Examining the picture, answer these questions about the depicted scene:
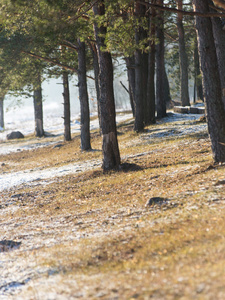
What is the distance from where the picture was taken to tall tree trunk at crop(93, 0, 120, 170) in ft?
35.6

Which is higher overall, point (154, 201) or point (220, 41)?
point (220, 41)

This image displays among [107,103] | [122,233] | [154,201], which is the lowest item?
[122,233]

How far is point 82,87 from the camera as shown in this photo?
17.6 metres

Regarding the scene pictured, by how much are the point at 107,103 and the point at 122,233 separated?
18.4 feet

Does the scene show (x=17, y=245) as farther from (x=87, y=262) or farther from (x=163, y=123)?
(x=163, y=123)

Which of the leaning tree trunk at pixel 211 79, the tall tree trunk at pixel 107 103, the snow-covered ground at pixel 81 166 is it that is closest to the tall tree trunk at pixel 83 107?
the snow-covered ground at pixel 81 166

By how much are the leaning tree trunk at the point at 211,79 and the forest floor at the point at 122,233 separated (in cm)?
78

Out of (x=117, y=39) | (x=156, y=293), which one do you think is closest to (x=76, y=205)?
(x=156, y=293)

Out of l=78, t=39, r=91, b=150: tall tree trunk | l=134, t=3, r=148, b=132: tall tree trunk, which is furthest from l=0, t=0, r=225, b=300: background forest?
l=134, t=3, r=148, b=132: tall tree trunk

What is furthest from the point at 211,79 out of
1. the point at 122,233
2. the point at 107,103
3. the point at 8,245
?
the point at 8,245

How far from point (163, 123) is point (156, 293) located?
15265 millimetres

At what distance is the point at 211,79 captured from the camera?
807 cm

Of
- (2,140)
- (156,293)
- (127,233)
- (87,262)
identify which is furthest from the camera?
(2,140)

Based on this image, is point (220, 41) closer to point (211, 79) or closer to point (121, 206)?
point (211, 79)
